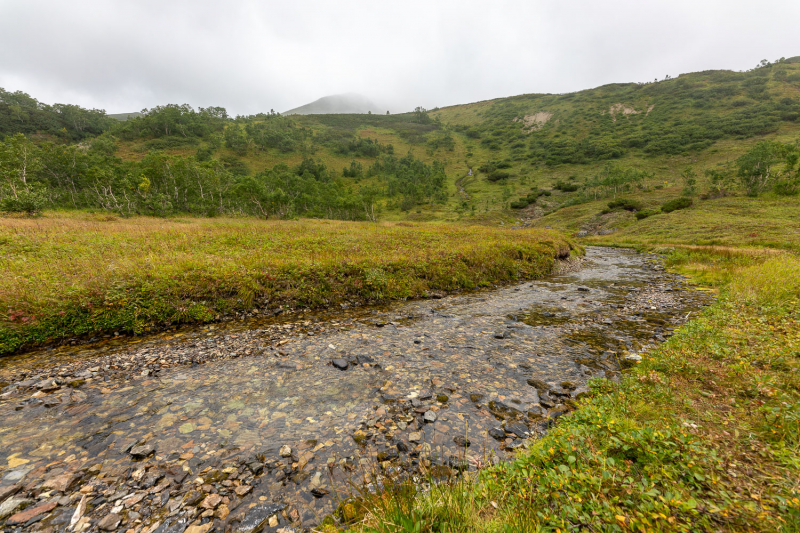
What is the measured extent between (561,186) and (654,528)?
13261 cm

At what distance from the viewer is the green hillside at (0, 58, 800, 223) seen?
71938 millimetres

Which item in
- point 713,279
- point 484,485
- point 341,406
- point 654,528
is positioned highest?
point 654,528

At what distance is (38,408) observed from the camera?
19.0 feet

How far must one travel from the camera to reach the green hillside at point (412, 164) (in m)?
71.9

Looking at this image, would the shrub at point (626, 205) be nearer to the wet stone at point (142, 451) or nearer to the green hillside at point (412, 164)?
the green hillside at point (412, 164)

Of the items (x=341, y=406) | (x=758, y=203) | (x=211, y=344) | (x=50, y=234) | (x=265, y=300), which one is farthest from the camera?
(x=758, y=203)

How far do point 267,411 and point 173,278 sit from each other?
27.7ft

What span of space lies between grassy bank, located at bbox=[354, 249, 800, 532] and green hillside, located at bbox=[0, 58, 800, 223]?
175 feet

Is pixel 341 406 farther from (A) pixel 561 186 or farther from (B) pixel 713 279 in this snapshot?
(A) pixel 561 186

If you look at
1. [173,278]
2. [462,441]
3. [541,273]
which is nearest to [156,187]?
[173,278]

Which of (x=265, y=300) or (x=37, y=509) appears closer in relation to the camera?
(x=37, y=509)

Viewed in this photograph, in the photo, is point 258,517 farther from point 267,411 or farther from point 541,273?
A: point 541,273

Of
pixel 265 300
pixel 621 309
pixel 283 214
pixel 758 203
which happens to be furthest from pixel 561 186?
pixel 265 300

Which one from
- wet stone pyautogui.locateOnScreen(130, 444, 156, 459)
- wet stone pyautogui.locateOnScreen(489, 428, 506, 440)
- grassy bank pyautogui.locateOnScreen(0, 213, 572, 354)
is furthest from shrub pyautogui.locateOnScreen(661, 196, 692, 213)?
wet stone pyautogui.locateOnScreen(130, 444, 156, 459)
